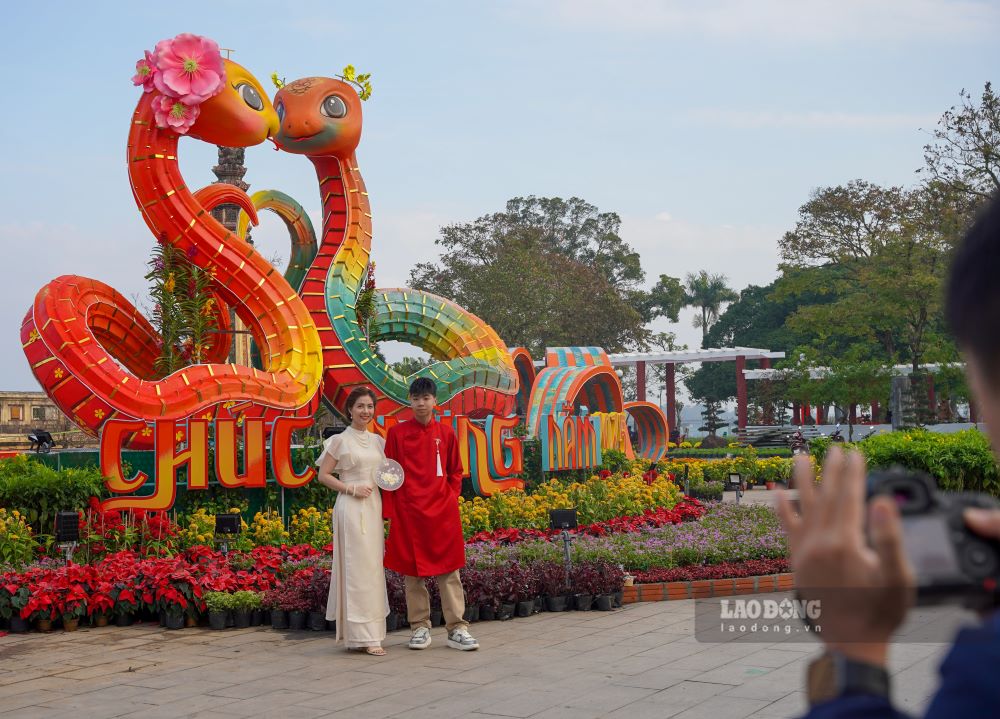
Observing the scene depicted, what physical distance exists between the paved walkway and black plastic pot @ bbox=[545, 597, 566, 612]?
1.55 ft

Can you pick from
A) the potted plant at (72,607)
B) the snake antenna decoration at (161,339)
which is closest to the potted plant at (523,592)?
the potted plant at (72,607)

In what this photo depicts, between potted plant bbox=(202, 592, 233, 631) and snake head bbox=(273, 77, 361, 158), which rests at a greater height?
snake head bbox=(273, 77, 361, 158)

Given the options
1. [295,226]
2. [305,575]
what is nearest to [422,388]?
[305,575]

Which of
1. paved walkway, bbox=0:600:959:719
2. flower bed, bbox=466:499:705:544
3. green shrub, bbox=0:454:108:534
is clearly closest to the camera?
paved walkway, bbox=0:600:959:719

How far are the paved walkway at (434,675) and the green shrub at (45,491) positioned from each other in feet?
5.71

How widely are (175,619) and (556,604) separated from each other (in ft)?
9.00

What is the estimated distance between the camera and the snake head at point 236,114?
11.7m

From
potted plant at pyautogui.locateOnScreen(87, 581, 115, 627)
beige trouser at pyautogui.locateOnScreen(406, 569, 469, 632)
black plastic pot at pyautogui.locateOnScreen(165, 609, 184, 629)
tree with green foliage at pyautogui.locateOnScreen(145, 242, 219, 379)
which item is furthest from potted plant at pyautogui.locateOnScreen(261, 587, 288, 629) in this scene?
tree with green foliage at pyautogui.locateOnScreen(145, 242, 219, 379)

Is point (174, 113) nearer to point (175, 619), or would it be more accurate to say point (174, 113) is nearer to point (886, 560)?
point (175, 619)

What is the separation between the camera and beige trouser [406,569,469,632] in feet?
22.5

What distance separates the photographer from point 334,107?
13.3 meters

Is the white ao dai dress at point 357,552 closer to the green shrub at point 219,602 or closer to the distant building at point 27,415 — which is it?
the green shrub at point 219,602

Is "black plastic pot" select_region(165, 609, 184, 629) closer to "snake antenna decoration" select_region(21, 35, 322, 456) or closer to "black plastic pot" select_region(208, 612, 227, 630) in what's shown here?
"black plastic pot" select_region(208, 612, 227, 630)

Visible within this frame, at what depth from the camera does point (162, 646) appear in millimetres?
7176
